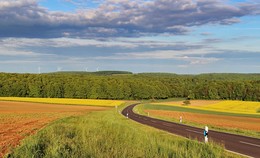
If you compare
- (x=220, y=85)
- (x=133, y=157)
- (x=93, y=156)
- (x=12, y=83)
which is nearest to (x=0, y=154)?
(x=93, y=156)

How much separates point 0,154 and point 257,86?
138874 millimetres

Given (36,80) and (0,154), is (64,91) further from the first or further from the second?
(0,154)

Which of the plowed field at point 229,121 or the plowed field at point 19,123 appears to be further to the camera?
the plowed field at point 229,121

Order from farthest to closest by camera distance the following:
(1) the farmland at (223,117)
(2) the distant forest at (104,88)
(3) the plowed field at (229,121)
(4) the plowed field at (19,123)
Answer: (2) the distant forest at (104,88) < (3) the plowed field at (229,121) < (1) the farmland at (223,117) < (4) the plowed field at (19,123)

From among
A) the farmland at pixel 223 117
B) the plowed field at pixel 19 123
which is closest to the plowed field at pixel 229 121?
the farmland at pixel 223 117

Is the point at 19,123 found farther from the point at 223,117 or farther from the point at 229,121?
the point at 223,117

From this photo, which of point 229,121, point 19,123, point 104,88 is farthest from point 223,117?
point 104,88

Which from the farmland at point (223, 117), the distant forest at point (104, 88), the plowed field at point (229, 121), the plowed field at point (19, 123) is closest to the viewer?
the plowed field at point (19, 123)

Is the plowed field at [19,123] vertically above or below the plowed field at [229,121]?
above

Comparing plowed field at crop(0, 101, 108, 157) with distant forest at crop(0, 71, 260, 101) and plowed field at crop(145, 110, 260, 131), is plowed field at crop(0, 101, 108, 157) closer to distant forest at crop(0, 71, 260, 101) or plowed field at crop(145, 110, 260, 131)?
plowed field at crop(145, 110, 260, 131)

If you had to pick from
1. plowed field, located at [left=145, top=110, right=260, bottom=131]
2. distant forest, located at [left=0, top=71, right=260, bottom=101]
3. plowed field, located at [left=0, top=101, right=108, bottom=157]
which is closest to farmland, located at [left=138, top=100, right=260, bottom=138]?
plowed field, located at [left=145, top=110, right=260, bottom=131]

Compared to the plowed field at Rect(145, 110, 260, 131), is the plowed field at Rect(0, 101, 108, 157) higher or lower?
higher

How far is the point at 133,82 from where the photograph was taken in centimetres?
16512

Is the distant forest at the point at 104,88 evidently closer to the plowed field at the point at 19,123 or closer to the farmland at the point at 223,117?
the farmland at the point at 223,117
